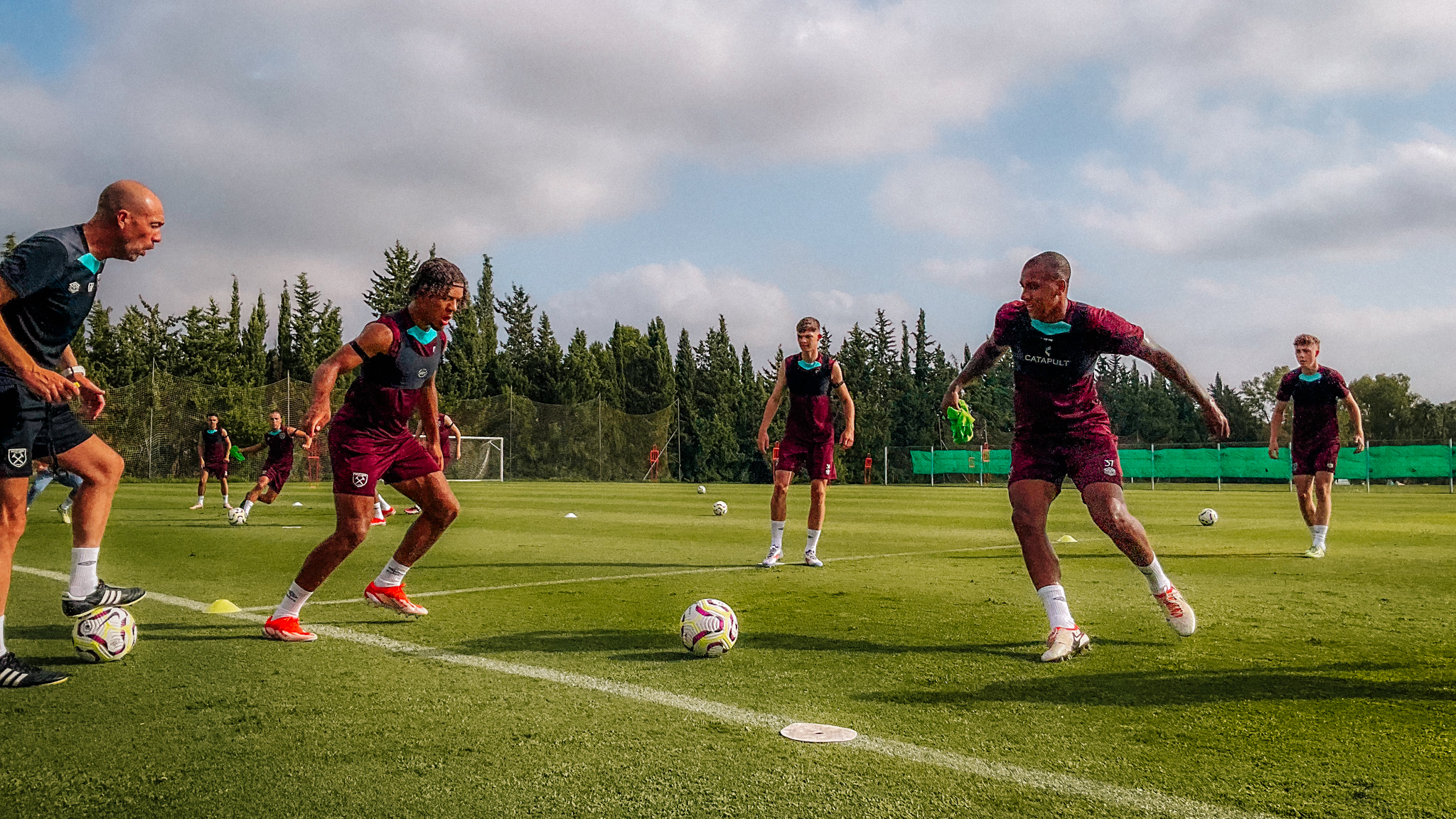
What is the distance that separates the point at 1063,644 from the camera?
4836 mm

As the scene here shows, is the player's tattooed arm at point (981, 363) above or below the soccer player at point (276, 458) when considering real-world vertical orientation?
above

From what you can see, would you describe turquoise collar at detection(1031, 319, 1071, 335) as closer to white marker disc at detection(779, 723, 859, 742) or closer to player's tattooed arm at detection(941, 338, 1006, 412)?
player's tattooed arm at detection(941, 338, 1006, 412)

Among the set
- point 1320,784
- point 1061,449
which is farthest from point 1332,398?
point 1320,784

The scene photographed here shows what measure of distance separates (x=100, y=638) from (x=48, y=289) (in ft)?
5.23

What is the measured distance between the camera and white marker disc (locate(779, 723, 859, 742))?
3449mm

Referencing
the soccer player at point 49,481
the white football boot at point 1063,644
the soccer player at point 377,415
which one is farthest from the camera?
the soccer player at point 49,481

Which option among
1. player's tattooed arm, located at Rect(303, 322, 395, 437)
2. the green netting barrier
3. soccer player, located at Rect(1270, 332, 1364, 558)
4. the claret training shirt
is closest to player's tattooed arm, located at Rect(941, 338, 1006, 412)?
the claret training shirt

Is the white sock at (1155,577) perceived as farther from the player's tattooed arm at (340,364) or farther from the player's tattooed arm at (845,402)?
the player's tattooed arm at (845,402)

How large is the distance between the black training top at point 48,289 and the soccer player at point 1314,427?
10058 mm

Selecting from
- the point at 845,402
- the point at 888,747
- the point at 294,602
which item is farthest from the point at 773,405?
the point at 888,747

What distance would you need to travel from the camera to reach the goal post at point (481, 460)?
41.9 metres

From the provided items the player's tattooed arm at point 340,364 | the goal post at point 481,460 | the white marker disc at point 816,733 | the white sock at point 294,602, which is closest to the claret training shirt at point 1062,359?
the white marker disc at point 816,733

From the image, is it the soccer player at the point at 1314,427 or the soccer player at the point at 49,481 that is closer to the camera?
the soccer player at the point at 1314,427

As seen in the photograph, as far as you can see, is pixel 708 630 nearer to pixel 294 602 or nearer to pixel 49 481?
pixel 294 602
